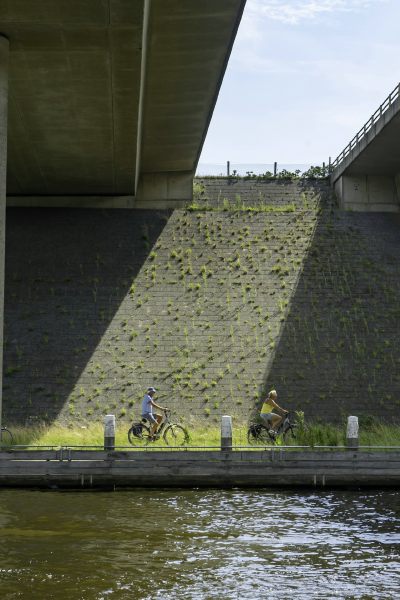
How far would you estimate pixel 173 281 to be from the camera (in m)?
34.5

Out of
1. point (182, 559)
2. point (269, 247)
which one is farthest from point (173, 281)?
point (182, 559)

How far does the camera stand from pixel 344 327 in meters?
32.5

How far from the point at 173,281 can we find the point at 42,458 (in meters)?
17.0

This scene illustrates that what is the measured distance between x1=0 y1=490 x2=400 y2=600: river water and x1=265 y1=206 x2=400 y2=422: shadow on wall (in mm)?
12830

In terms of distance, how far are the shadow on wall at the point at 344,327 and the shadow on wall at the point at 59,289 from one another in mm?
6399

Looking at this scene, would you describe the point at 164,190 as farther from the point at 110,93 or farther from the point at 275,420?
the point at 275,420

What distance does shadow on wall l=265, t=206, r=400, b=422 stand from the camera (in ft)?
97.7

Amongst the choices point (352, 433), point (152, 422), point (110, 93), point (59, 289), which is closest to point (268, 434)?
point (152, 422)

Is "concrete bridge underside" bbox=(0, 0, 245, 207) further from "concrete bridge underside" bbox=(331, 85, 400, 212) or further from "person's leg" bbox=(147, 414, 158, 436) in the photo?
"person's leg" bbox=(147, 414, 158, 436)

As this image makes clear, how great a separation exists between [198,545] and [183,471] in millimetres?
5188

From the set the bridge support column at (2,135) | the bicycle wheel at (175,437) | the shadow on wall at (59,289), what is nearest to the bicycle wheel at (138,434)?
the bicycle wheel at (175,437)

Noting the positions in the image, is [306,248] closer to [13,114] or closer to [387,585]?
[13,114]

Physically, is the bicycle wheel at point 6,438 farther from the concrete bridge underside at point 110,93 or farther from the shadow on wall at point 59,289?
the concrete bridge underside at point 110,93

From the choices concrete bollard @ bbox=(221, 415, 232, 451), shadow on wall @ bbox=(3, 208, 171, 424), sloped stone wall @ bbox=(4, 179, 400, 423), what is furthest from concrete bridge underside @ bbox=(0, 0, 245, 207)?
concrete bollard @ bbox=(221, 415, 232, 451)
